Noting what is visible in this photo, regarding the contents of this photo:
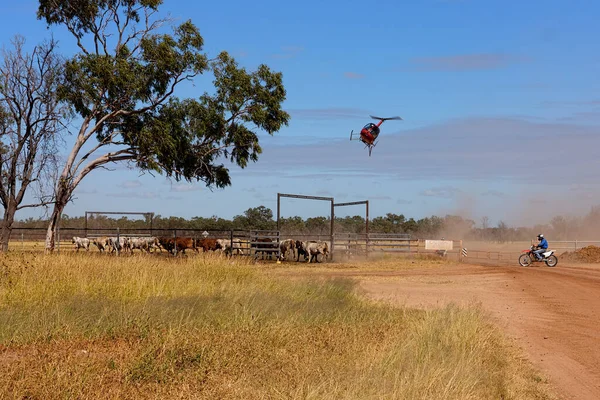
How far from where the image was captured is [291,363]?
27.8ft

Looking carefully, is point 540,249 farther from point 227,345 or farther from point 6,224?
point 227,345

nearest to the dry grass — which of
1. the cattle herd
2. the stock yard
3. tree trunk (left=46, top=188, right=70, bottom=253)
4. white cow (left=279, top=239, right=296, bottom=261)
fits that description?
the stock yard

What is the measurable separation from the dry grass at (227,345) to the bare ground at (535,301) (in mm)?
680

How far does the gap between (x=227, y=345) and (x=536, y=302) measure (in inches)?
505

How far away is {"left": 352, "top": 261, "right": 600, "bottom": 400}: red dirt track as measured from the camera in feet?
34.8

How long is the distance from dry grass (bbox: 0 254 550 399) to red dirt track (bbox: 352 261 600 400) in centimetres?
69

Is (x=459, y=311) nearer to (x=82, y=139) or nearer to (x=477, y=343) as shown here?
(x=477, y=343)

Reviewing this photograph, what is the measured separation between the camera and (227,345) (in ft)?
30.2

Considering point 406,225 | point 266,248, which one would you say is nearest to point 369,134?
point 266,248

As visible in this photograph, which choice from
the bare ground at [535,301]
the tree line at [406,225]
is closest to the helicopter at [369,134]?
the bare ground at [535,301]

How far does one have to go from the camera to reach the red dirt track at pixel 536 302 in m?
10.6

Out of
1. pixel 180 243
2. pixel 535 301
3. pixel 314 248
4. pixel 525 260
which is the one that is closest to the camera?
pixel 535 301

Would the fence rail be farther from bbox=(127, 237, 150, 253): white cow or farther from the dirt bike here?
the dirt bike

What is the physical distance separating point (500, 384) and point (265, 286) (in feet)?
27.5
